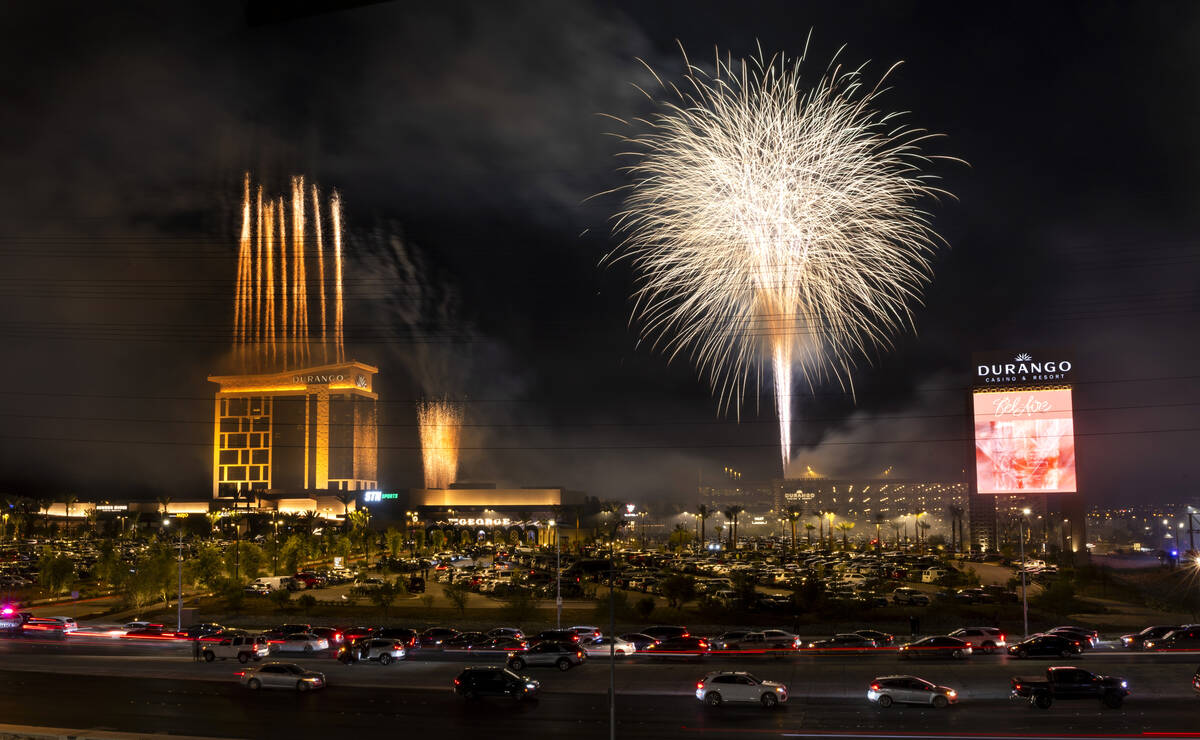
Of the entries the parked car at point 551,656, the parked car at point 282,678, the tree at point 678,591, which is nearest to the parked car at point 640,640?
the parked car at point 551,656

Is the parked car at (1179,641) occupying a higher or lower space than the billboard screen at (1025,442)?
lower

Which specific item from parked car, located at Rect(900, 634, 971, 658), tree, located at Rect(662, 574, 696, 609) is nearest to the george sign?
tree, located at Rect(662, 574, 696, 609)

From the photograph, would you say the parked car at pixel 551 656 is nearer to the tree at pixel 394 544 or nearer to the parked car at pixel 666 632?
the parked car at pixel 666 632

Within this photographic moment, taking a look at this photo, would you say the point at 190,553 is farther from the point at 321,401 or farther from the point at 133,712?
the point at 321,401

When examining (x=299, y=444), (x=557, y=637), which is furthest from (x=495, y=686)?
(x=299, y=444)

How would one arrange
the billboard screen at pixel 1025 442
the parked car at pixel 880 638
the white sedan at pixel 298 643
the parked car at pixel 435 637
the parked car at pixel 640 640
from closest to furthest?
1. the parked car at pixel 880 638
2. the parked car at pixel 640 640
3. the white sedan at pixel 298 643
4. the parked car at pixel 435 637
5. the billboard screen at pixel 1025 442

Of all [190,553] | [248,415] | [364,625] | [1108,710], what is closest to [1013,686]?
[1108,710]
